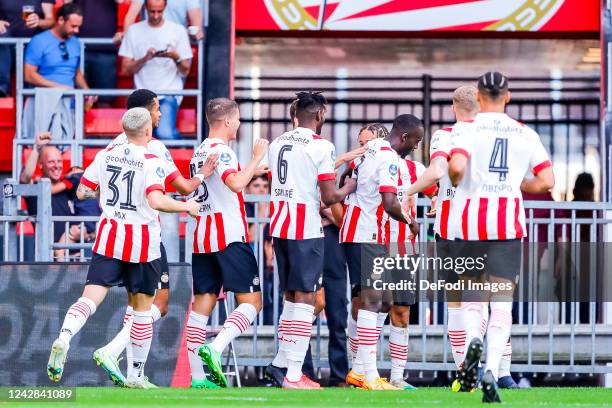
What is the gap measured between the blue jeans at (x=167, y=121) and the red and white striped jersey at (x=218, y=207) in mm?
4183

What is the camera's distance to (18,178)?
48.6ft

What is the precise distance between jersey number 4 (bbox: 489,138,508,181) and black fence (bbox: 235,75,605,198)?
791cm

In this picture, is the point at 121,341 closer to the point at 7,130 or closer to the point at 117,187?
the point at 117,187

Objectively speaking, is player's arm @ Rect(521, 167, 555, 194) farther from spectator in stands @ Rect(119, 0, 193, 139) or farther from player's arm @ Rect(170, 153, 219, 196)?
spectator in stands @ Rect(119, 0, 193, 139)

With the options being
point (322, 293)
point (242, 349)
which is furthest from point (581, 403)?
point (242, 349)

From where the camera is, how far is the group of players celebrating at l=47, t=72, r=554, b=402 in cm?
934

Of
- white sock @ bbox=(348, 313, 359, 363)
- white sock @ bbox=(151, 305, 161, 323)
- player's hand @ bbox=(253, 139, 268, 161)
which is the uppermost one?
player's hand @ bbox=(253, 139, 268, 161)

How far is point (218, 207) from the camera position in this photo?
1081 cm

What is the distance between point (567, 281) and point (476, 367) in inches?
165

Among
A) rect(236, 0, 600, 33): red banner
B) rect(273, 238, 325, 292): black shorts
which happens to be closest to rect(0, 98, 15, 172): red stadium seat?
rect(236, 0, 600, 33): red banner

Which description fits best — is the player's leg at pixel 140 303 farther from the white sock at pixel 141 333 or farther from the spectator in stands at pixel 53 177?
the spectator in stands at pixel 53 177

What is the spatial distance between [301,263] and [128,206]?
1.36 meters

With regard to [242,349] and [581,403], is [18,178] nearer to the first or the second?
[242,349]

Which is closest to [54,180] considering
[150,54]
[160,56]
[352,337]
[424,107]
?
[150,54]
